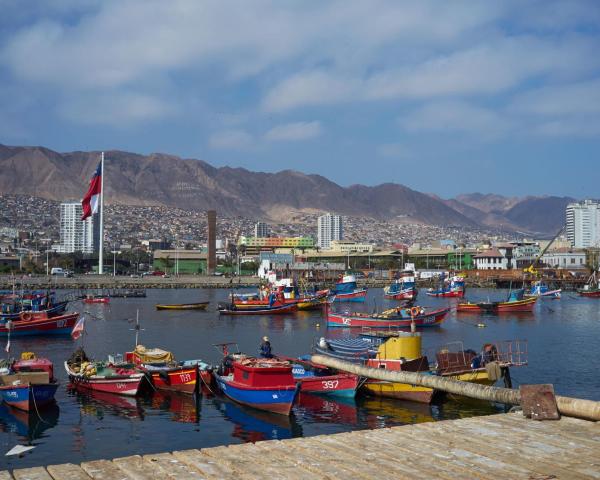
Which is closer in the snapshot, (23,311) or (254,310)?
(23,311)

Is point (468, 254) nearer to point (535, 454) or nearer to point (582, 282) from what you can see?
point (582, 282)

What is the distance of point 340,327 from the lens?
54562 mm

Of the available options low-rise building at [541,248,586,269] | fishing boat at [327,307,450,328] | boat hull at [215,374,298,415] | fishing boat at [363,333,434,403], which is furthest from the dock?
low-rise building at [541,248,586,269]

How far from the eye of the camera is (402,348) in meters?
26.0

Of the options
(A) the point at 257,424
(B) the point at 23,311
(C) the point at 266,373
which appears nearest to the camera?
(A) the point at 257,424

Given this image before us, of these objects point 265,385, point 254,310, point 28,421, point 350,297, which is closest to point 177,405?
point 265,385

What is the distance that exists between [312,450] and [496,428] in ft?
10.1

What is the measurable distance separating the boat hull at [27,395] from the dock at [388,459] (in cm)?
1579

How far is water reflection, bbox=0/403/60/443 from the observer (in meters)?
21.1

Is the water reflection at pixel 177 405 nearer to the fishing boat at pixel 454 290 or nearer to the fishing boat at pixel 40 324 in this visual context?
the fishing boat at pixel 40 324

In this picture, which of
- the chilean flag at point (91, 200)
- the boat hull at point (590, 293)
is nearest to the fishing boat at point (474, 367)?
the chilean flag at point (91, 200)

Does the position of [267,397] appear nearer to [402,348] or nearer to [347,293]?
[402,348]

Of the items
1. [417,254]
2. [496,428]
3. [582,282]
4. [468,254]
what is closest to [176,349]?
[496,428]

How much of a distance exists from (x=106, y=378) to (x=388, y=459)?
63.2ft
